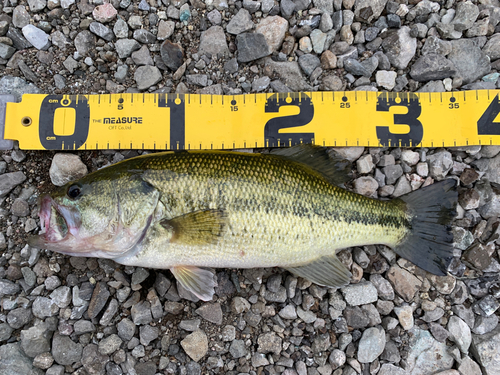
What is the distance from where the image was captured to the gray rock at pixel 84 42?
332cm

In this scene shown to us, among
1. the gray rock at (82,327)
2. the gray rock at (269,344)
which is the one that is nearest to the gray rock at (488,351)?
the gray rock at (269,344)

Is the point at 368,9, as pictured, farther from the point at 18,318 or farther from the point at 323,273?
the point at 18,318

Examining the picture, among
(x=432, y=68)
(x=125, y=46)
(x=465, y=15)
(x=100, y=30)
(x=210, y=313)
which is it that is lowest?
(x=210, y=313)

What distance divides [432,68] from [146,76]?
9.54ft

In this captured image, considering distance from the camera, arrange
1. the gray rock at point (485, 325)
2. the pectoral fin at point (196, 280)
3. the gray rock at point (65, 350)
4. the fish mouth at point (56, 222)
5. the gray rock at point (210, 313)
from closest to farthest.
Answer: the fish mouth at point (56, 222), the pectoral fin at point (196, 280), the gray rock at point (65, 350), the gray rock at point (210, 313), the gray rock at point (485, 325)

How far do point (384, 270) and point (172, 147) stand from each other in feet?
7.85

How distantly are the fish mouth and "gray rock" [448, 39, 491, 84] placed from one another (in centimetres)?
388

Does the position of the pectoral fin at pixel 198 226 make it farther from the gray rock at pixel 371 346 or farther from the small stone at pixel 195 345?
the gray rock at pixel 371 346

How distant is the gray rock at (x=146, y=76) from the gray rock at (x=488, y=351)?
3987 millimetres

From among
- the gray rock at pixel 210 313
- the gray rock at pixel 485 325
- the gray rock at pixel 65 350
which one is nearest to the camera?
the gray rock at pixel 65 350

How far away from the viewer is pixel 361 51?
338 cm

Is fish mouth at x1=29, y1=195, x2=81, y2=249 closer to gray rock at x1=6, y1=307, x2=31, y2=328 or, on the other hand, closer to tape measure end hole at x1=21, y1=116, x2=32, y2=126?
gray rock at x1=6, y1=307, x2=31, y2=328

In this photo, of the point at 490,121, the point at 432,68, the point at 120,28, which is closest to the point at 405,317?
the point at 490,121

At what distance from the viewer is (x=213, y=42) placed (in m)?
3.33
